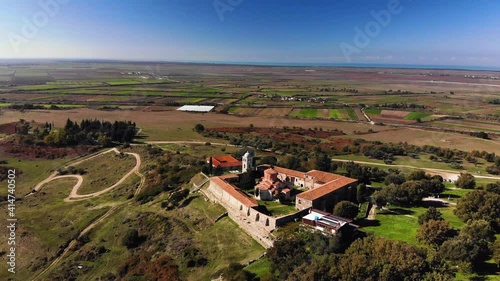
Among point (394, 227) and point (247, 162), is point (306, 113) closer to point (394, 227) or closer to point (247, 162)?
point (247, 162)

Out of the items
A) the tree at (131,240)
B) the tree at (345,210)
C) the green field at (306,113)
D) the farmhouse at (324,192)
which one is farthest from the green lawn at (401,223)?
the green field at (306,113)

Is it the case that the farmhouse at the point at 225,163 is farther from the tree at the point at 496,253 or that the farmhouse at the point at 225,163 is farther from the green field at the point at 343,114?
the green field at the point at 343,114

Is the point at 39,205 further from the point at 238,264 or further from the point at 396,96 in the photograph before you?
the point at 396,96

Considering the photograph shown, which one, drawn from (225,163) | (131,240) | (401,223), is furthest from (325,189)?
(131,240)

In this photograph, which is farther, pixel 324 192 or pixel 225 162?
pixel 225 162

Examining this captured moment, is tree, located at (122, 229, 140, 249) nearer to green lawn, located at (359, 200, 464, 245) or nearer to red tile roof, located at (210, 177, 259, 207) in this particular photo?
red tile roof, located at (210, 177, 259, 207)

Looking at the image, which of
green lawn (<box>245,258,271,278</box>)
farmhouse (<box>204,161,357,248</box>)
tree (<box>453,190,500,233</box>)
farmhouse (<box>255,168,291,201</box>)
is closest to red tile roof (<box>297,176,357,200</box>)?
farmhouse (<box>204,161,357,248</box>)
